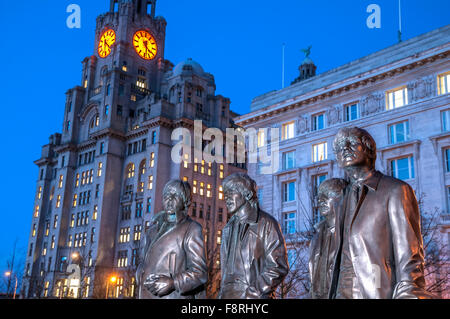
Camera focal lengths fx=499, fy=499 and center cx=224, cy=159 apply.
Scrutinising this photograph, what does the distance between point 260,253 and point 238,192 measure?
37.2 inches

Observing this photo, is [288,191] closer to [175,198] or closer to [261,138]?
[261,138]

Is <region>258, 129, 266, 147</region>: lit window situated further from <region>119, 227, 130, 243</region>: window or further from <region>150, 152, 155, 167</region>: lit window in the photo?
<region>119, 227, 130, 243</region>: window

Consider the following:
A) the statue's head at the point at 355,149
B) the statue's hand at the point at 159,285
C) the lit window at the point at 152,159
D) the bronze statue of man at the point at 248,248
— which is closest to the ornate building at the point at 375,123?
the bronze statue of man at the point at 248,248

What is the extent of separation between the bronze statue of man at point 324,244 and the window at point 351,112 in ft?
104

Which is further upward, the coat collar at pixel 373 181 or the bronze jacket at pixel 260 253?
the coat collar at pixel 373 181

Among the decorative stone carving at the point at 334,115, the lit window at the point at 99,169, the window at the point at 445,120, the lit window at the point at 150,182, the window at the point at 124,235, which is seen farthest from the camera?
the lit window at the point at 99,169

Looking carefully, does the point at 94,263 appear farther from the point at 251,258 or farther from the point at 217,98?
the point at 251,258

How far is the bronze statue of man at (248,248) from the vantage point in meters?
6.58

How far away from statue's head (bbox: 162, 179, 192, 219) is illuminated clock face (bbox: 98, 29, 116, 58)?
3118 inches

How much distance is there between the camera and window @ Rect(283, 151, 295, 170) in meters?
41.9

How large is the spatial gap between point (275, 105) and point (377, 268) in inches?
1527

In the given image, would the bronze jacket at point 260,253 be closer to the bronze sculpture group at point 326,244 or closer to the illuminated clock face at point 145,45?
the bronze sculpture group at point 326,244

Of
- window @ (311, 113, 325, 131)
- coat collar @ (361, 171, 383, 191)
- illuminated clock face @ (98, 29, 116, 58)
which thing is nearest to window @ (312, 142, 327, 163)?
window @ (311, 113, 325, 131)

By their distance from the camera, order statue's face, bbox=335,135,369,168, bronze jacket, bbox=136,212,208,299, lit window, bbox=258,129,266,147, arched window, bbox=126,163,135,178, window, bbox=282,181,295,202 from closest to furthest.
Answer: statue's face, bbox=335,135,369,168
bronze jacket, bbox=136,212,208,299
window, bbox=282,181,295,202
lit window, bbox=258,129,266,147
arched window, bbox=126,163,135,178
